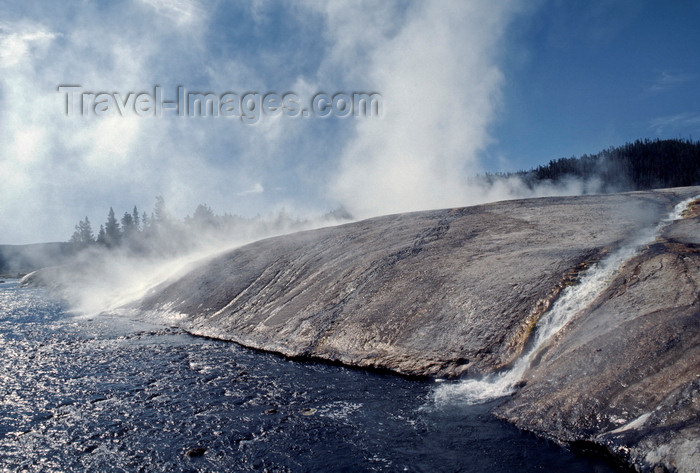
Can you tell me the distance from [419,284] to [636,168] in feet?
259

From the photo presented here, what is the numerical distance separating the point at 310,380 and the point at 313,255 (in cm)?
924

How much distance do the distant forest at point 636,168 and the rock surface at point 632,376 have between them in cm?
5922

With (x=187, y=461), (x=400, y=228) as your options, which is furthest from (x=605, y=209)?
(x=187, y=461)

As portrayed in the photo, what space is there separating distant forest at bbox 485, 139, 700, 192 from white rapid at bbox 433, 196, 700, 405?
5713cm

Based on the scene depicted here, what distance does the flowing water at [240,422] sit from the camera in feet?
19.7

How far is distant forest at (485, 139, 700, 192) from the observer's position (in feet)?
218

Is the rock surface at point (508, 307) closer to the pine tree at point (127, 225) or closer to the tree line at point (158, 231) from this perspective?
the tree line at point (158, 231)

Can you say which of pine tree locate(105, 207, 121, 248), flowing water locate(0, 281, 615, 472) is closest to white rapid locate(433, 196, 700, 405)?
flowing water locate(0, 281, 615, 472)

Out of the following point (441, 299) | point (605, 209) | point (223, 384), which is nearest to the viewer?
point (223, 384)

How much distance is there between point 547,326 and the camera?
29.9ft

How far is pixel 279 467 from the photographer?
A: 592cm

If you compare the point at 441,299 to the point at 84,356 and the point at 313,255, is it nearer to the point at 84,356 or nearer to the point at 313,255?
the point at 313,255

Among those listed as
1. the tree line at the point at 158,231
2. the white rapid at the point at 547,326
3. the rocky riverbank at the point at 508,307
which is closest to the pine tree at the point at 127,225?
the tree line at the point at 158,231

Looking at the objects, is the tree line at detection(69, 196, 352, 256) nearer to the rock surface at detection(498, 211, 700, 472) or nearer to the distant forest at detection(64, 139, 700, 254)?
the distant forest at detection(64, 139, 700, 254)
